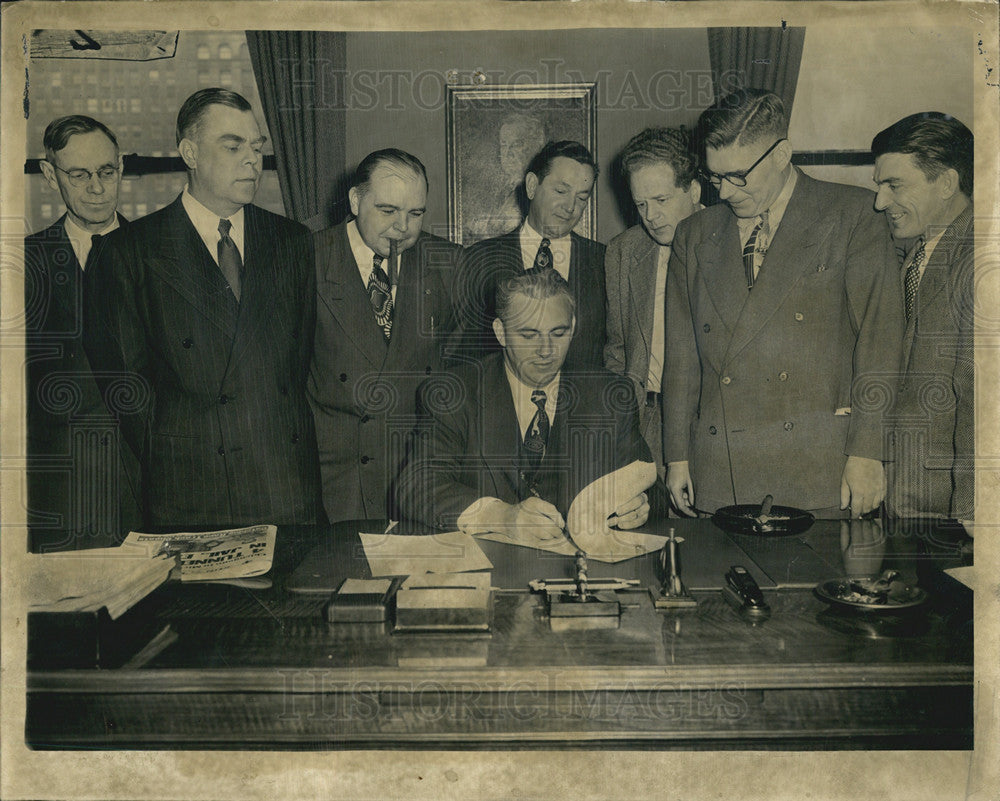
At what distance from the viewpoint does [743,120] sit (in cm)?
277

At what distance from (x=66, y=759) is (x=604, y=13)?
9.18ft

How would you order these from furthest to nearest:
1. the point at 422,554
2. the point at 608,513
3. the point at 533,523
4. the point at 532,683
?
the point at 608,513
the point at 533,523
the point at 422,554
the point at 532,683

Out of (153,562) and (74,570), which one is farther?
(74,570)

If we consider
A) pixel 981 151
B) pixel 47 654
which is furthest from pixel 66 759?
pixel 981 151

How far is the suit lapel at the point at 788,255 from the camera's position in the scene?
9.16 feet

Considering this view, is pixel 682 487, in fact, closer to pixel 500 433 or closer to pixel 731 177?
pixel 500 433

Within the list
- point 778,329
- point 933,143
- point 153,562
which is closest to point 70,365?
point 153,562

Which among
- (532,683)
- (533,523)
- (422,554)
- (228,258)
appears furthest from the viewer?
(228,258)

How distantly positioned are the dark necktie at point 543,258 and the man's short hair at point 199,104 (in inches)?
42.4

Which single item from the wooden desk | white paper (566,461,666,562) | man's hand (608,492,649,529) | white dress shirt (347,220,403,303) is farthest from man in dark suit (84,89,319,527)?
man's hand (608,492,649,529)

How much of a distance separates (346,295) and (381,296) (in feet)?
0.40

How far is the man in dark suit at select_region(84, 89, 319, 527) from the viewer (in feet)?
9.25

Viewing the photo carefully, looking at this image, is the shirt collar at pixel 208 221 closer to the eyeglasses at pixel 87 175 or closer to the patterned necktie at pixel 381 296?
the eyeglasses at pixel 87 175

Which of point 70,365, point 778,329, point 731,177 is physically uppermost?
point 731,177
